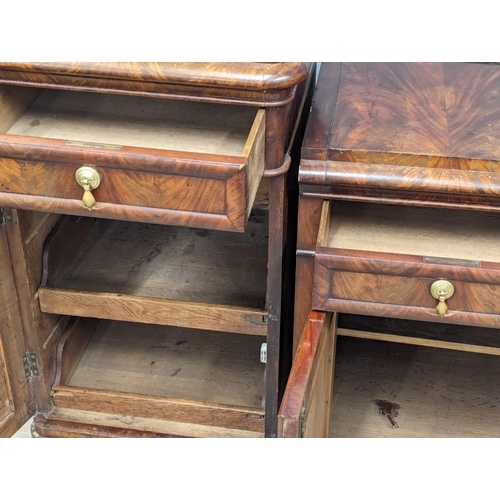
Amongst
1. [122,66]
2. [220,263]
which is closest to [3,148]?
[122,66]

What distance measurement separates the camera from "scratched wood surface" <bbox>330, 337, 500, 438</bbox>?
1362 mm

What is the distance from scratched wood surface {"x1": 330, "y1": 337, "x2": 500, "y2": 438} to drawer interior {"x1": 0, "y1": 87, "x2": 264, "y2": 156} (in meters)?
0.53

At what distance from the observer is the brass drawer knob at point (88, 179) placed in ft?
3.29

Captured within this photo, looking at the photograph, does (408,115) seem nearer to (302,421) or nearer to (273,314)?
(273,314)

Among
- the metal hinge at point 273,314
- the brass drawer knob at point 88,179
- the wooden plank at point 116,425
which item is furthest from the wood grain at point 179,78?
the wooden plank at point 116,425

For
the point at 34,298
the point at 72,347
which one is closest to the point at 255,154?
the point at 34,298

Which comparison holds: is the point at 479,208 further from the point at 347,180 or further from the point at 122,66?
the point at 122,66

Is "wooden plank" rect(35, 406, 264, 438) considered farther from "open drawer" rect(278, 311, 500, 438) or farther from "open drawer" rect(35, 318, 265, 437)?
"open drawer" rect(278, 311, 500, 438)

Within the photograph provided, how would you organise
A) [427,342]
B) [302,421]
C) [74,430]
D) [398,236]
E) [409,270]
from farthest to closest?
1. [74,430]
2. [427,342]
3. [398,236]
4. [409,270]
5. [302,421]

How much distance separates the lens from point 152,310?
51.0 inches

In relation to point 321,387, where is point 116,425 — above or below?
below

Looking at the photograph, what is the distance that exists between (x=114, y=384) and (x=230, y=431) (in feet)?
0.77

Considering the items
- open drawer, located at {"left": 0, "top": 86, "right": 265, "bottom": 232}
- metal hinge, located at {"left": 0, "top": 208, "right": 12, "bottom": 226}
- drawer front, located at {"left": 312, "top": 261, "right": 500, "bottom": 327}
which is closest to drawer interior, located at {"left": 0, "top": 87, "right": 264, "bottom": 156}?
open drawer, located at {"left": 0, "top": 86, "right": 265, "bottom": 232}

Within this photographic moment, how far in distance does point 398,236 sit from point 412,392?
39 centimetres
